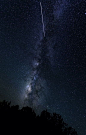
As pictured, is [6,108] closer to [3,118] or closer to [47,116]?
[3,118]

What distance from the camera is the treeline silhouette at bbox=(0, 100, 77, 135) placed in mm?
10273

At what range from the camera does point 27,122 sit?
11477 mm

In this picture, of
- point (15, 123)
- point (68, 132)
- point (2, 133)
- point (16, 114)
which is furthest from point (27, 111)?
point (68, 132)

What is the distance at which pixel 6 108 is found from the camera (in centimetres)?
1243

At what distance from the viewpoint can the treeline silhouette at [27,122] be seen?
10.3m

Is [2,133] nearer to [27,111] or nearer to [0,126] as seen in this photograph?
[0,126]

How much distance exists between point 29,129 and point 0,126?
116 inches

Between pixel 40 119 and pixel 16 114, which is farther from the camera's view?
pixel 40 119

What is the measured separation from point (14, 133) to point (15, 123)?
3.70ft

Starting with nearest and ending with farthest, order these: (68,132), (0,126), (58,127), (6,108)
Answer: (0,126) → (6,108) → (58,127) → (68,132)

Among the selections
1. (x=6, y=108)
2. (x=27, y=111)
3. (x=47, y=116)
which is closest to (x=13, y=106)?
(x=6, y=108)

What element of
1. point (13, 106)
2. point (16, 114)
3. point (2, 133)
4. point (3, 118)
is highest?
point (13, 106)

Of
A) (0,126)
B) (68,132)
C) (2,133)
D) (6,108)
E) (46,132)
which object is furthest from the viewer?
(68,132)

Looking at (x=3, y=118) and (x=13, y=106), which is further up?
(x=13, y=106)
